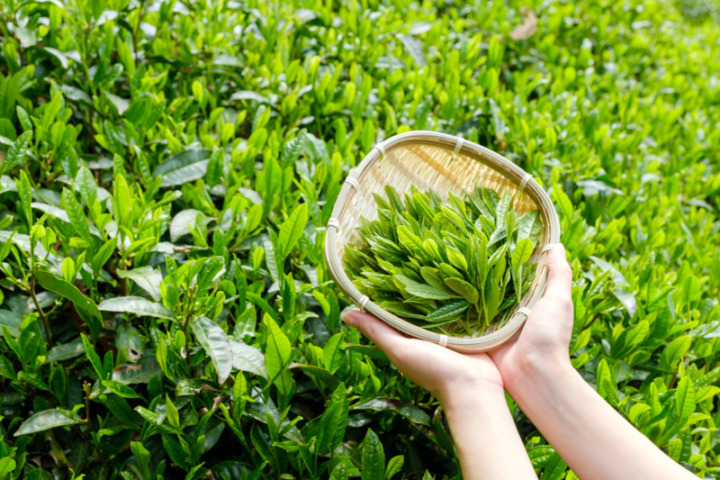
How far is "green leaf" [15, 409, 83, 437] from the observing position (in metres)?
1.06

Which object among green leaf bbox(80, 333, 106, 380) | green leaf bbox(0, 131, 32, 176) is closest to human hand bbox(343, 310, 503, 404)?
green leaf bbox(80, 333, 106, 380)

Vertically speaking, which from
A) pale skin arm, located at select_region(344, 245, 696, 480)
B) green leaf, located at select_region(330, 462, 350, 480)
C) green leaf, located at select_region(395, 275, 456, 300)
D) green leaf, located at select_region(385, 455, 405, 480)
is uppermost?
green leaf, located at select_region(395, 275, 456, 300)

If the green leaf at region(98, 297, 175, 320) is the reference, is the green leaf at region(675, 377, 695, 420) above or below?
below

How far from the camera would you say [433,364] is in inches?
40.8

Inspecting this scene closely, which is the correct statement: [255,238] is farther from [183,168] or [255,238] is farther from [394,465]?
[394,465]

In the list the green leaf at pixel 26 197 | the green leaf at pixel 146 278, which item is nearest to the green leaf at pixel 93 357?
the green leaf at pixel 146 278

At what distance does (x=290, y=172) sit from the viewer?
151cm

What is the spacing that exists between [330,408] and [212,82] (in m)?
1.22

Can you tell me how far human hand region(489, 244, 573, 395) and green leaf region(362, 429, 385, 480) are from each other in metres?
0.28

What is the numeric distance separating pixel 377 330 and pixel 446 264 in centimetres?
20

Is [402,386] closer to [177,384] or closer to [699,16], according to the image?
[177,384]

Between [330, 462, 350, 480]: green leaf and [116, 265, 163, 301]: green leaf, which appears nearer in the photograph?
[330, 462, 350, 480]: green leaf

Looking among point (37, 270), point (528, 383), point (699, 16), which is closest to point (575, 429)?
point (528, 383)

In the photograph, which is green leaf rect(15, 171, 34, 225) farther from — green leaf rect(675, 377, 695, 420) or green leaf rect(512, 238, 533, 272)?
green leaf rect(675, 377, 695, 420)
